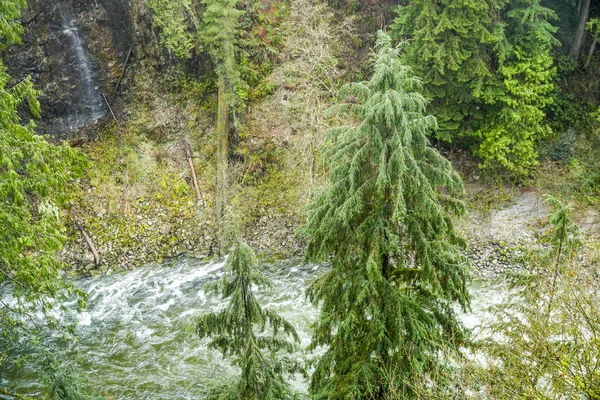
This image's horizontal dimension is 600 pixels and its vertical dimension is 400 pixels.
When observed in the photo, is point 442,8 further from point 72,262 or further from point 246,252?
point 72,262

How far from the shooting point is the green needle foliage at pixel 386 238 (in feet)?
22.9

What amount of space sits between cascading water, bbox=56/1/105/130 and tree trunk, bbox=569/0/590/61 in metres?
22.0

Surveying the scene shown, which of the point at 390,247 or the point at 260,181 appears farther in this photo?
the point at 260,181

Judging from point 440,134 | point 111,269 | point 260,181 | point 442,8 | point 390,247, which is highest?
point 442,8

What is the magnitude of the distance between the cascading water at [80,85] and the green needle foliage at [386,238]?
18.1 metres

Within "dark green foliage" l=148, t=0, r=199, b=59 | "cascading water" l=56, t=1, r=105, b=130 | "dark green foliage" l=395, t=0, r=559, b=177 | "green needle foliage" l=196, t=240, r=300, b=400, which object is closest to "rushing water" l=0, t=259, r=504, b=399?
"green needle foliage" l=196, t=240, r=300, b=400

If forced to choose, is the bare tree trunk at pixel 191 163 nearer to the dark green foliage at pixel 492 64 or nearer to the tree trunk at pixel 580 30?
the dark green foliage at pixel 492 64

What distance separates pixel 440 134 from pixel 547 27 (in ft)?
18.0

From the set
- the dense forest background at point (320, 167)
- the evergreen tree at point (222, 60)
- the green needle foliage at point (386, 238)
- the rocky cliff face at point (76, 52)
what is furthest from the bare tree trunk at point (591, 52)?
the rocky cliff face at point (76, 52)

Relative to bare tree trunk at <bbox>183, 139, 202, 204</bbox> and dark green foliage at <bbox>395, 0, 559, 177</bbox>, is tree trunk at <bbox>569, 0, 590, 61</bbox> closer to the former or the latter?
dark green foliage at <bbox>395, 0, 559, 177</bbox>

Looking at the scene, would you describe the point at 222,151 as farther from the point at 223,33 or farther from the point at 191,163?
the point at 223,33

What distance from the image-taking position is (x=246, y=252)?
7.69m

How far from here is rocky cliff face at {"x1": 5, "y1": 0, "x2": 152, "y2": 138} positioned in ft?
67.1

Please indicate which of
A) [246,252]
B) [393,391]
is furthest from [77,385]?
[393,391]
